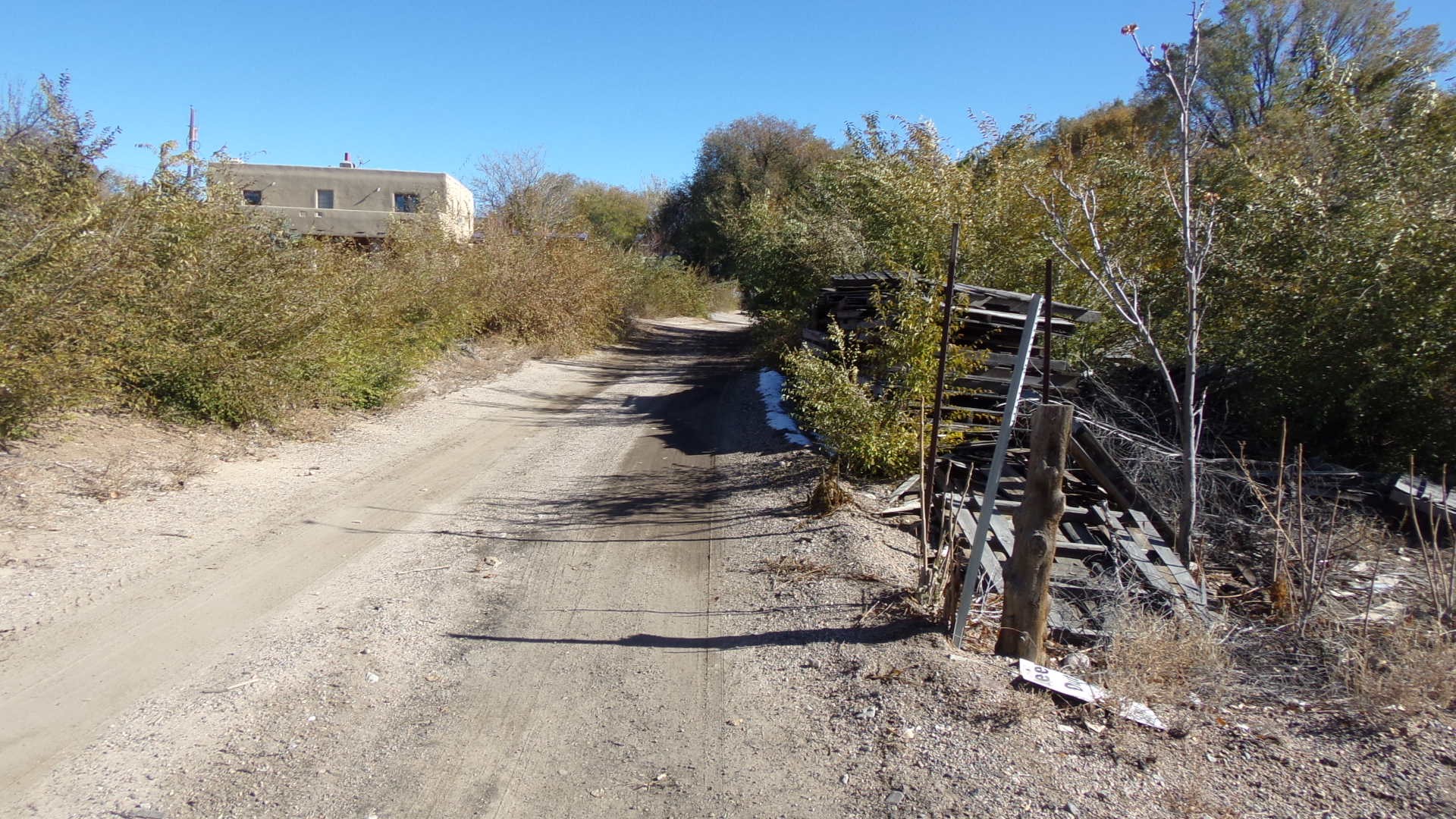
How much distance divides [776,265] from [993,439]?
12.0m

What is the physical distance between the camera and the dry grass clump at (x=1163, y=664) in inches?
173

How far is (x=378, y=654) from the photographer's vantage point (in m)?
4.87

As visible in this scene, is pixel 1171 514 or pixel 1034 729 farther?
pixel 1171 514

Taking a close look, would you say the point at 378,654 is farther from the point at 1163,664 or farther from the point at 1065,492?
the point at 1065,492

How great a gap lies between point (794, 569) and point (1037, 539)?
2.25 m

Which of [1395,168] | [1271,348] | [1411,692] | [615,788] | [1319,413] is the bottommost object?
[615,788]

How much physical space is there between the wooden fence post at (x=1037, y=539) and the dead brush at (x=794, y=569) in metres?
1.74

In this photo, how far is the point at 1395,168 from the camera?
870 centimetres

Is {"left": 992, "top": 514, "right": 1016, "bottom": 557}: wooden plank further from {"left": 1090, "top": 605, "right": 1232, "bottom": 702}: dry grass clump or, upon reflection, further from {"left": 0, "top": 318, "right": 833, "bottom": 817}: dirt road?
{"left": 0, "top": 318, "right": 833, "bottom": 817}: dirt road

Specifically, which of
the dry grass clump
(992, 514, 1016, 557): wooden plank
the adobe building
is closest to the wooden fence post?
the dry grass clump

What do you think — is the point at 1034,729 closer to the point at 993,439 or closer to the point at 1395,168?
the point at 993,439

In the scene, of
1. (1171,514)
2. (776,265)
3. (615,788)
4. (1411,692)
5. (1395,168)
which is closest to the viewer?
(615,788)

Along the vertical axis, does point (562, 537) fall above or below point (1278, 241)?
below

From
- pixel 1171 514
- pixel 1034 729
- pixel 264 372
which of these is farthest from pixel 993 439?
pixel 264 372
